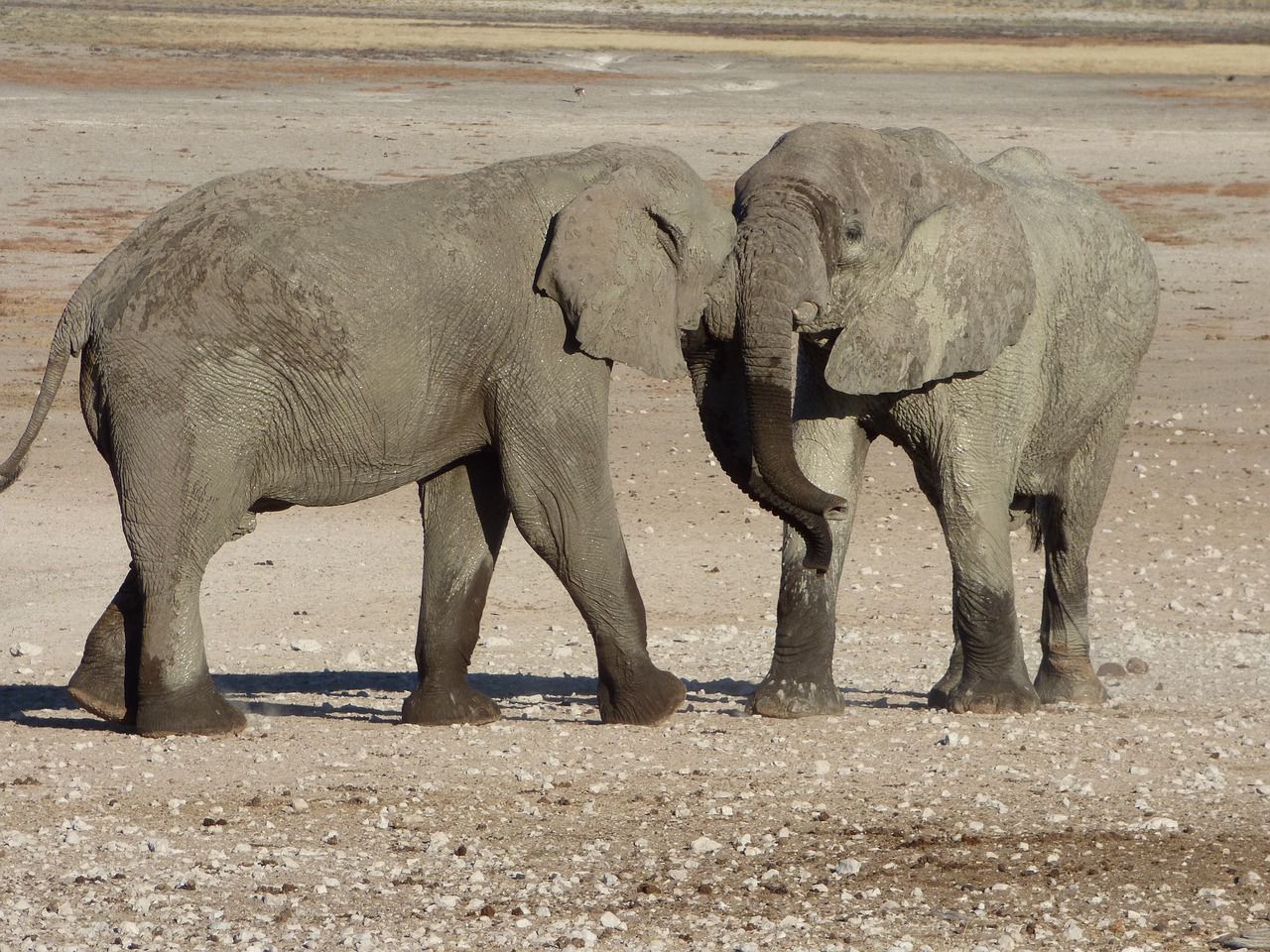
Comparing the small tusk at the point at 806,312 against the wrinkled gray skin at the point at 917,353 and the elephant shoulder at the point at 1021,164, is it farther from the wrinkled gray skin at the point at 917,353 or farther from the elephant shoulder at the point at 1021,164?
the elephant shoulder at the point at 1021,164

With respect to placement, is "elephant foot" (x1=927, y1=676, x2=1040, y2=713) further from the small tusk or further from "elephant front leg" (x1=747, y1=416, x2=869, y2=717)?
the small tusk

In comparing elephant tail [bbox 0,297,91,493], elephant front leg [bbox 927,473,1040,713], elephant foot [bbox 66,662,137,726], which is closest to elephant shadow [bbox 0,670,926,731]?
elephant foot [bbox 66,662,137,726]

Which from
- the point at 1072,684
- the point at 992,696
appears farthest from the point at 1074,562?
the point at 992,696

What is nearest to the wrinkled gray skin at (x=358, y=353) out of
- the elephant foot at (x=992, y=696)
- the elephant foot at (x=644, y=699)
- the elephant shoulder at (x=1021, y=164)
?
the elephant foot at (x=644, y=699)

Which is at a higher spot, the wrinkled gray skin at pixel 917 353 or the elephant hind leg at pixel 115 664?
the wrinkled gray skin at pixel 917 353

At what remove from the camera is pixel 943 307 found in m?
7.57

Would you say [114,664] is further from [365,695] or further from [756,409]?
[756,409]

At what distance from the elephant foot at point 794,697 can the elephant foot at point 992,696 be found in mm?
528

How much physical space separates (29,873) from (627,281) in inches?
111

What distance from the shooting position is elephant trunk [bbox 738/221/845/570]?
692 centimetres

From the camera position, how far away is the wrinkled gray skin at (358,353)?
22.4 ft

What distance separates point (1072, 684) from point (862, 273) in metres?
2.63

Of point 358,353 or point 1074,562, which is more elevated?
point 358,353

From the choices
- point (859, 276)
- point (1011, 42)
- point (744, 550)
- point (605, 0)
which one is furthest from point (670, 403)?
point (605, 0)
